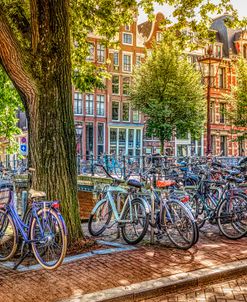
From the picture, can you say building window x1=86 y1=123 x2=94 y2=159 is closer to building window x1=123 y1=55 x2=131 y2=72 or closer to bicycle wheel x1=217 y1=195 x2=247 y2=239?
building window x1=123 y1=55 x2=131 y2=72

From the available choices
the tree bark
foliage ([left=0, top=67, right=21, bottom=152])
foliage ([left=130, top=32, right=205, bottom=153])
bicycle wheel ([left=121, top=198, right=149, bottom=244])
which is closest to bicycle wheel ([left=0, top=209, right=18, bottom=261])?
the tree bark

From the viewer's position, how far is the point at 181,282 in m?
5.60

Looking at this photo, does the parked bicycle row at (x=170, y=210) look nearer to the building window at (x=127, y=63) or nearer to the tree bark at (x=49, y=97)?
the tree bark at (x=49, y=97)

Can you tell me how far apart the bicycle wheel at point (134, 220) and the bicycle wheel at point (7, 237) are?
1913mm

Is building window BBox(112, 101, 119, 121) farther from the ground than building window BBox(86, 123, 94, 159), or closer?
farther from the ground

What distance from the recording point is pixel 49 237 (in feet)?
19.7

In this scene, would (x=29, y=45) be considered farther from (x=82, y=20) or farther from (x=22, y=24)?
(x=82, y=20)

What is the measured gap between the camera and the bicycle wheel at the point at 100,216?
852cm

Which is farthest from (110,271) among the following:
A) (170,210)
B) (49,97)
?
(49,97)

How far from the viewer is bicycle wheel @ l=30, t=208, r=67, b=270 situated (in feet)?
19.4

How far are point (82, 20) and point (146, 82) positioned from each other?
856 inches

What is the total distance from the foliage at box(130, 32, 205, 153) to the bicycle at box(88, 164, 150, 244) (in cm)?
2475

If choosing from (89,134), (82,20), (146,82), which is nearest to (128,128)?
(89,134)

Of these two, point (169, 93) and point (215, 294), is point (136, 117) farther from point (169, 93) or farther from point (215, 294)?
point (215, 294)
